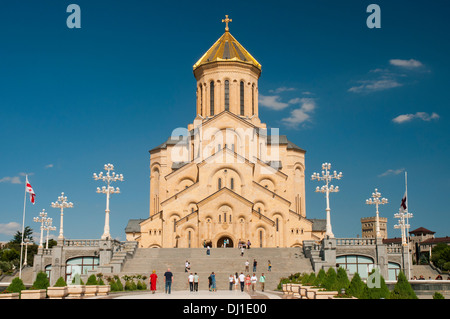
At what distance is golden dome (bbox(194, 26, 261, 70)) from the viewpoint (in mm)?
55812

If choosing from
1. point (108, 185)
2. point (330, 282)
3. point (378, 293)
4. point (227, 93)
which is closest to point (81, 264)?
point (108, 185)

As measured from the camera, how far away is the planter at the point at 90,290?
2298cm

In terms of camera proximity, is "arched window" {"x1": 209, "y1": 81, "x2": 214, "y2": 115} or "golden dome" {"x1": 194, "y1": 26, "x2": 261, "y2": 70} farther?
"golden dome" {"x1": 194, "y1": 26, "x2": 261, "y2": 70}

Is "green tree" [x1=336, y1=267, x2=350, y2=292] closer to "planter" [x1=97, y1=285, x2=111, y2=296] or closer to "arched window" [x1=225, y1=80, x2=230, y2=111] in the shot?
"planter" [x1=97, y1=285, x2=111, y2=296]

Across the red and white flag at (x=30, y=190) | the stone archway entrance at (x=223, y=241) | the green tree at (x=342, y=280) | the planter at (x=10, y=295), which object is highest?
the red and white flag at (x=30, y=190)

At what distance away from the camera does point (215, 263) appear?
1407 inches

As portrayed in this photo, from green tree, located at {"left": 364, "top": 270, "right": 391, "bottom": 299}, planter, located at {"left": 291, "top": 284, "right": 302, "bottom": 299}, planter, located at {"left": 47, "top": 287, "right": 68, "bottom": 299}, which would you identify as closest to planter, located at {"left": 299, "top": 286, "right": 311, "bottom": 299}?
planter, located at {"left": 291, "top": 284, "right": 302, "bottom": 299}

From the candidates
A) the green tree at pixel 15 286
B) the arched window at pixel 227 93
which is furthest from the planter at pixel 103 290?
the arched window at pixel 227 93

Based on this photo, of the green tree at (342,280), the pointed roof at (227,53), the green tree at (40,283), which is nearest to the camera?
the green tree at (40,283)

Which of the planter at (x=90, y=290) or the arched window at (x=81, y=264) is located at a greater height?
the arched window at (x=81, y=264)

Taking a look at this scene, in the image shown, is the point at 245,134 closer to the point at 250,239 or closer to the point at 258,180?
the point at 258,180

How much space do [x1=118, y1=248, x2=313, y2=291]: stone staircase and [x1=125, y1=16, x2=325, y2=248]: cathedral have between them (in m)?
5.42

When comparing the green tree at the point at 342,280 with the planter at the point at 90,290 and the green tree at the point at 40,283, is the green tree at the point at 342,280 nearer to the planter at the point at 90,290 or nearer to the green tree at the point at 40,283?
the planter at the point at 90,290
